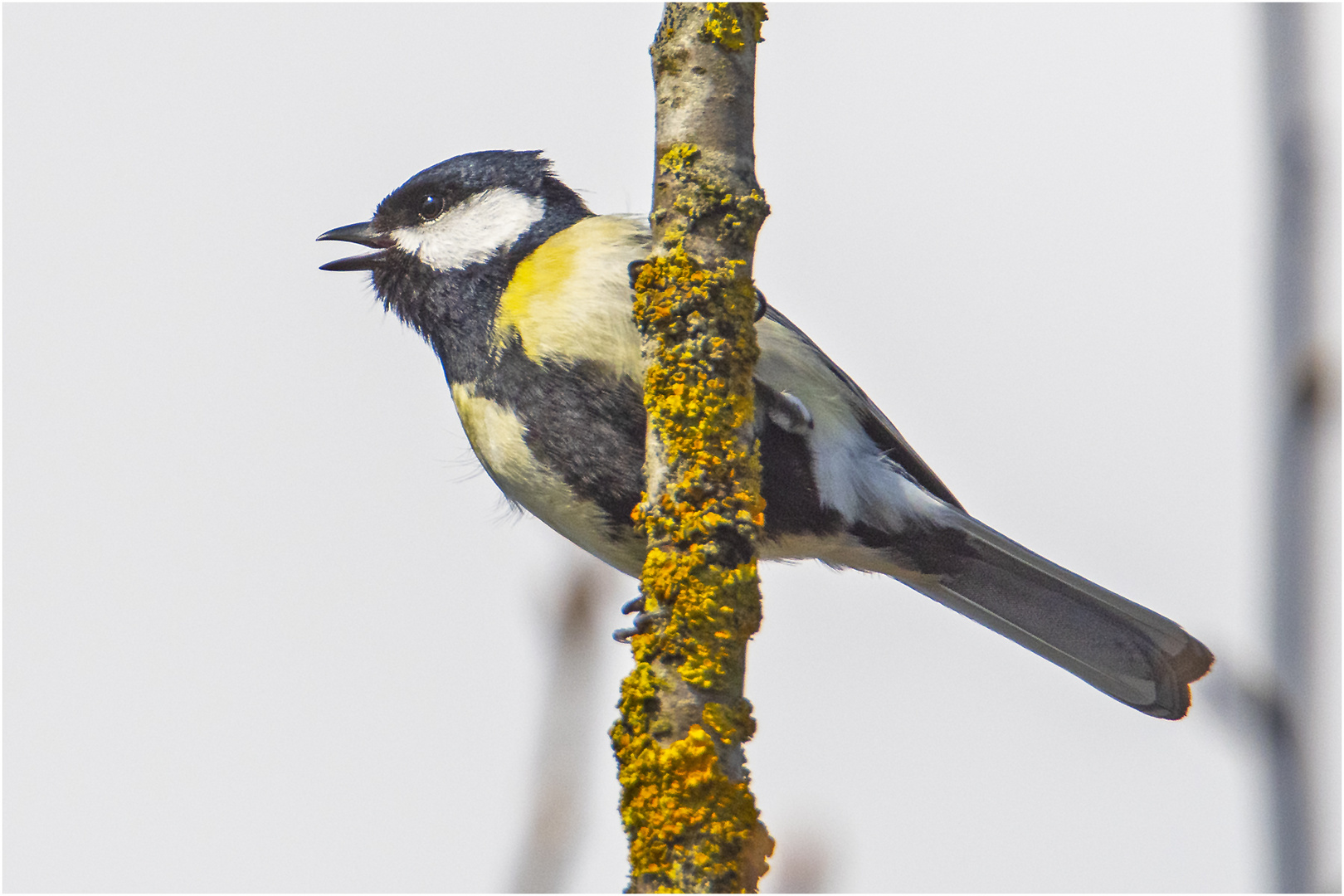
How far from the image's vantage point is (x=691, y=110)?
1.64 m

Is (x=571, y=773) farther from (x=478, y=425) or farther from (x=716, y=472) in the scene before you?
(x=478, y=425)

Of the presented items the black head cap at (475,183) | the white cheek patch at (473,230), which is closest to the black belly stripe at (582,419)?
the white cheek patch at (473,230)

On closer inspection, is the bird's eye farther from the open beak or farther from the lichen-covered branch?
the lichen-covered branch

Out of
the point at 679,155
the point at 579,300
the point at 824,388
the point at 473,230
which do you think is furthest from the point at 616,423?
the point at 679,155

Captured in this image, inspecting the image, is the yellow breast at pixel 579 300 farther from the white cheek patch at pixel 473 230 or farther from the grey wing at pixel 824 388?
the grey wing at pixel 824 388

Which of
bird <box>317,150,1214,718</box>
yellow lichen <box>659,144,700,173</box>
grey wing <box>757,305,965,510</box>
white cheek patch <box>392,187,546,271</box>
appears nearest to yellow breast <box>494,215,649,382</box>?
bird <box>317,150,1214,718</box>

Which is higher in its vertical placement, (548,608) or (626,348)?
(626,348)

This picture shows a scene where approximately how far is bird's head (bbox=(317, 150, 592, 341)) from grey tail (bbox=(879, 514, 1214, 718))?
106 cm

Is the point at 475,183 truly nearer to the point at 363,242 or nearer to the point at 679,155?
the point at 363,242

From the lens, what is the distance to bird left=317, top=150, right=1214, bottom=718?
2.39 metres

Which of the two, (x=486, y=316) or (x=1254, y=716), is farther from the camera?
(x=486, y=316)

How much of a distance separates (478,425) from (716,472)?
1.09 m

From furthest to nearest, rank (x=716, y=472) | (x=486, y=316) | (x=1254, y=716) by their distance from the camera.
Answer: (x=486, y=316) → (x=716, y=472) → (x=1254, y=716)

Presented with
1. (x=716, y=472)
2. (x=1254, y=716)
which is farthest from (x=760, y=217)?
(x=1254, y=716)
